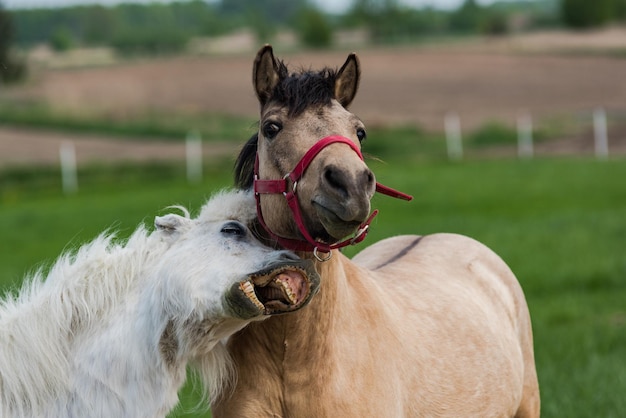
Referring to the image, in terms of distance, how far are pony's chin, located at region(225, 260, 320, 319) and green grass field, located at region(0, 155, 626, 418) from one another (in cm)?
101

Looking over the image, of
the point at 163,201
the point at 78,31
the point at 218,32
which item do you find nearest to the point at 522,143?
the point at 163,201

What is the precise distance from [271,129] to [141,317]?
979mm

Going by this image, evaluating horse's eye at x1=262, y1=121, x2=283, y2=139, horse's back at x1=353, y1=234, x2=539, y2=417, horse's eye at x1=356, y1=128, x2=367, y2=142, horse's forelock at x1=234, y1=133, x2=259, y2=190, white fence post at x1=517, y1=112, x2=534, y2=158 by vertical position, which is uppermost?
horse's eye at x1=262, y1=121, x2=283, y2=139

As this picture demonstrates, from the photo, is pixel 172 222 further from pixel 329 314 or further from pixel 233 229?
pixel 329 314

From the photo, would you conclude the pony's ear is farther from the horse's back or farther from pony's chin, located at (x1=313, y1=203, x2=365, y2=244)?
the horse's back

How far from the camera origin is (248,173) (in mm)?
4449

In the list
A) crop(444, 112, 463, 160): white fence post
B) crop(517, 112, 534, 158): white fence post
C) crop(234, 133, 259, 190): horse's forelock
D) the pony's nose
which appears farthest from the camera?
crop(517, 112, 534, 158): white fence post

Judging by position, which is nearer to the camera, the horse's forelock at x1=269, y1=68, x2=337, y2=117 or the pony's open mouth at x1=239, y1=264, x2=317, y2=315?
the pony's open mouth at x1=239, y1=264, x2=317, y2=315

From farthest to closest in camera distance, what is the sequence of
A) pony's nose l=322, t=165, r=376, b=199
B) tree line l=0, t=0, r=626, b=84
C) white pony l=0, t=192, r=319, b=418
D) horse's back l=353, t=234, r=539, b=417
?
tree line l=0, t=0, r=626, b=84, horse's back l=353, t=234, r=539, b=417, white pony l=0, t=192, r=319, b=418, pony's nose l=322, t=165, r=376, b=199

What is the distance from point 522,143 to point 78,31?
217ft

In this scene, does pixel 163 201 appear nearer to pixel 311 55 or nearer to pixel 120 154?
pixel 120 154

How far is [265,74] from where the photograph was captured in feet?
13.8

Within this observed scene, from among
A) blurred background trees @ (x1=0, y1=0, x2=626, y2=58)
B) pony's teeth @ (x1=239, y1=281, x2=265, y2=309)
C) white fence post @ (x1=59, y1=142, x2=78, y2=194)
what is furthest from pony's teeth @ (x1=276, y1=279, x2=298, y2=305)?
blurred background trees @ (x1=0, y1=0, x2=626, y2=58)

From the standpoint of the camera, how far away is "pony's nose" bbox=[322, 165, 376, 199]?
3.60 m
